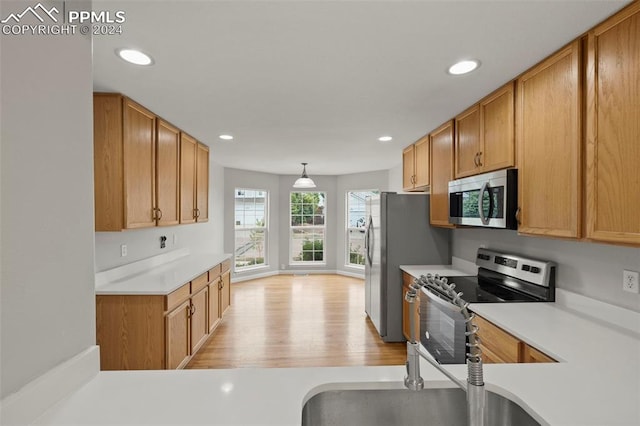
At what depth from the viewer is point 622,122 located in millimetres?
1394

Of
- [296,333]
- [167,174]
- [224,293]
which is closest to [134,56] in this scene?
[167,174]

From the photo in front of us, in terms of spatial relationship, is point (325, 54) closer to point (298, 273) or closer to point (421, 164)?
point (421, 164)

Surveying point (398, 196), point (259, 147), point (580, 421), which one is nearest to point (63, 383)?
point (580, 421)

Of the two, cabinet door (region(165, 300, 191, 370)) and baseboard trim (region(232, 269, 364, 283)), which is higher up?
cabinet door (region(165, 300, 191, 370))

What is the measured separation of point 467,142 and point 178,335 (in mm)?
2907

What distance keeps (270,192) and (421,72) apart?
17.5 ft

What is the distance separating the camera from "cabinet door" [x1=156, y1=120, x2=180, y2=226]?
296 cm

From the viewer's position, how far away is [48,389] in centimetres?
86

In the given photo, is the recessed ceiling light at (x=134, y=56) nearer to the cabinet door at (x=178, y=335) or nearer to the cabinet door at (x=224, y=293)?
the cabinet door at (x=178, y=335)

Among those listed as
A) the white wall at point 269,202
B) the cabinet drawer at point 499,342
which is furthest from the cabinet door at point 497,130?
the white wall at point 269,202

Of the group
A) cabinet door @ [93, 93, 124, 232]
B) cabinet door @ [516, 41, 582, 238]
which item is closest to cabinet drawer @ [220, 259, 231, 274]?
cabinet door @ [93, 93, 124, 232]

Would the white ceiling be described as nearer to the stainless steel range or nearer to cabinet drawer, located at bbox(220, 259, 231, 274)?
the stainless steel range

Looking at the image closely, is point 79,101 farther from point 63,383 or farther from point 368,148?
point 368,148

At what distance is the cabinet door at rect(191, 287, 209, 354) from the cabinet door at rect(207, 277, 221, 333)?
3.7 inches
